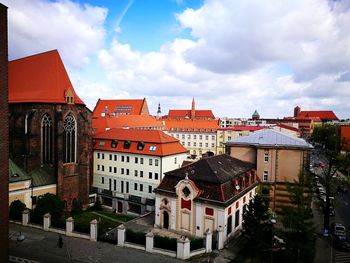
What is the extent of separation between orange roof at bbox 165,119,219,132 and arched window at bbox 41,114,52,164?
172 feet

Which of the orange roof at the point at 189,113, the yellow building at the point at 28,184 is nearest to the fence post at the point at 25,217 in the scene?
the yellow building at the point at 28,184

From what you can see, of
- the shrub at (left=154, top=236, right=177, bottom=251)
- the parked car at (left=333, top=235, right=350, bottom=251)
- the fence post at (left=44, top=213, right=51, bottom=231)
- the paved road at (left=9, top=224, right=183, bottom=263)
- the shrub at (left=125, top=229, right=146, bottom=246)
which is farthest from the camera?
the fence post at (left=44, top=213, right=51, bottom=231)

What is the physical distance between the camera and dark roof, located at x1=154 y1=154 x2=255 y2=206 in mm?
26266

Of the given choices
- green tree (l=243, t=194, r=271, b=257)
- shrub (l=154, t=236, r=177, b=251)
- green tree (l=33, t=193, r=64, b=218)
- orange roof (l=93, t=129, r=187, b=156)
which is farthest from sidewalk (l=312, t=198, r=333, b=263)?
green tree (l=33, t=193, r=64, b=218)

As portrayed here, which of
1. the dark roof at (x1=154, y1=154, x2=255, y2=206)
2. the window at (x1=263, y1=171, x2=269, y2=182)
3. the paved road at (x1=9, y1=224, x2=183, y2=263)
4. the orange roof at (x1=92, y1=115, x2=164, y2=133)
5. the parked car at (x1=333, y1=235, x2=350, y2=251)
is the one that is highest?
the orange roof at (x1=92, y1=115, x2=164, y2=133)

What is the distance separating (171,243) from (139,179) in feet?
71.5

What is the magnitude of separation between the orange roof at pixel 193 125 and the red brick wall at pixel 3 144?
72.2 meters

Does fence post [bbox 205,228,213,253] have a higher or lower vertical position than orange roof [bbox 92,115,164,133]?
lower

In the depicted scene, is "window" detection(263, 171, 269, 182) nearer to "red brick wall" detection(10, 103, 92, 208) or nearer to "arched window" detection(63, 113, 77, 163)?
"red brick wall" detection(10, 103, 92, 208)

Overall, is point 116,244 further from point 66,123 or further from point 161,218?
point 66,123

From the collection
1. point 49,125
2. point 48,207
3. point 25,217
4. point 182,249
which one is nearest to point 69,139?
point 49,125

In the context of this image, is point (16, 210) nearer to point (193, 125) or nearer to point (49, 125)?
point (49, 125)

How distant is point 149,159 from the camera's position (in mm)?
43031

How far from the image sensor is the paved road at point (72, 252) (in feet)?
69.5
